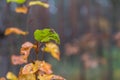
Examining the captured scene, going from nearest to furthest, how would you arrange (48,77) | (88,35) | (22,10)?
(48,77)
(22,10)
(88,35)

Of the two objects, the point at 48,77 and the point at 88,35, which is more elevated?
the point at 88,35

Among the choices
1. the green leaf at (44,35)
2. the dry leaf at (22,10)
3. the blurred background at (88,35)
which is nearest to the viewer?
the green leaf at (44,35)

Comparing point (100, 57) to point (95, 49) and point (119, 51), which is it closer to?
point (95, 49)

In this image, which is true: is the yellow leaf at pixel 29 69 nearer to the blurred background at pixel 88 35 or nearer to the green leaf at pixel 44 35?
the green leaf at pixel 44 35

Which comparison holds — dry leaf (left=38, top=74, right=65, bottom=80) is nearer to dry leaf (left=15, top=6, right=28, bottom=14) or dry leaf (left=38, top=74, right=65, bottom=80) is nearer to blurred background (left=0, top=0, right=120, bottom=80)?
dry leaf (left=15, top=6, right=28, bottom=14)

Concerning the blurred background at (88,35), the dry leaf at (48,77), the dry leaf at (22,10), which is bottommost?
the dry leaf at (48,77)

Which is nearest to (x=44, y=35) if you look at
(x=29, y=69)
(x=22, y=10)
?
(x=29, y=69)

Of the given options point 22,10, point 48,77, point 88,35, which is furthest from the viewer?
point 88,35

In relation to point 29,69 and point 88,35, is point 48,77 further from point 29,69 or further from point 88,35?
point 88,35

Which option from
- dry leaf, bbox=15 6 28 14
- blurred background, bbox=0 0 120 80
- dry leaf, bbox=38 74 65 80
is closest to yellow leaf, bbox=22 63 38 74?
dry leaf, bbox=38 74 65 80

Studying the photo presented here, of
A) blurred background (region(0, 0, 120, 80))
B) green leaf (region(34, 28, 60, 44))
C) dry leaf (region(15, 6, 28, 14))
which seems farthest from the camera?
blurred background (region(0, 0, 120, 80))

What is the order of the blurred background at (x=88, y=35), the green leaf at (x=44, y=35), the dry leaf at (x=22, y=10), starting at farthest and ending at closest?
1. the blurred background at (x=88, y=35)
2. the dry leaf at (x=22, y=10)
3. the green leaf at (x=44, y=35)

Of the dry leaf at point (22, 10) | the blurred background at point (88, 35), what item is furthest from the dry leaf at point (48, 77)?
the blurred background at point (88, 35)
